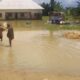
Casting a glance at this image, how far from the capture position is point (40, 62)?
17219 mm

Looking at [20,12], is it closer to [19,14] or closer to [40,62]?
[19,14]

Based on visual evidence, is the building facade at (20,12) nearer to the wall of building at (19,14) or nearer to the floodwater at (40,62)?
the wall of building at (19,14)

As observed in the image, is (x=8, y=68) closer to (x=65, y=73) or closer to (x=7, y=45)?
(x=65, y=73)

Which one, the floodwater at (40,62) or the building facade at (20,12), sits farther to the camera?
the building facade at (20,12)

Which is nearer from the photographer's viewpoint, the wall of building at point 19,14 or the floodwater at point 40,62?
the floodwater at point 40,62

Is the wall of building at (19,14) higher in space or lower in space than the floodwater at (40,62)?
lower

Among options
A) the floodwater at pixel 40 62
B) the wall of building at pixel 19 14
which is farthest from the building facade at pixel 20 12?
the floodwater at pixel 40 62

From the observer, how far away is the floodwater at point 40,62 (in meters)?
14.1

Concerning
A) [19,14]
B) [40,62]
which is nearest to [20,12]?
[19,14]

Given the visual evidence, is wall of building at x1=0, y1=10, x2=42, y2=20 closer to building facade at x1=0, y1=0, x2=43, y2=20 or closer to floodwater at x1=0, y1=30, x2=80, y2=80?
building facade at x1=0, y1=0, x2=43, y2=20

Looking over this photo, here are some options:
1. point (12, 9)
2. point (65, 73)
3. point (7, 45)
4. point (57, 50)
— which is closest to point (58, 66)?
point (65, 73)

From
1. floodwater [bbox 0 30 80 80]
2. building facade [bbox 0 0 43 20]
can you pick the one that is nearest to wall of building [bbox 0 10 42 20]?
building facade [bbox 0 0 43 20]

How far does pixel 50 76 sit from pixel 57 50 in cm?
805

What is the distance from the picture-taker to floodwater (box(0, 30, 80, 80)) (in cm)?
1409
